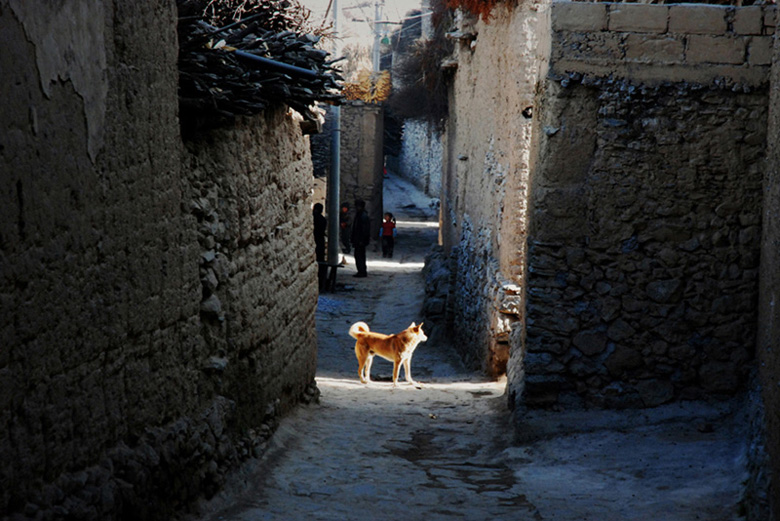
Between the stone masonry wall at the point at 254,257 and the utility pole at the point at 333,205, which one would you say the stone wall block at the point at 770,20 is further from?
the utility pole at the point at 333,205

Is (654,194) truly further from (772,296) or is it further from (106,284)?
(106,284)

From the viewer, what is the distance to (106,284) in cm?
333

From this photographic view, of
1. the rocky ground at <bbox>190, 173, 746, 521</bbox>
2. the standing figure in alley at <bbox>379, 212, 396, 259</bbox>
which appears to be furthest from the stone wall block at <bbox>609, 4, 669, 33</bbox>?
the standing figure in alley at <bbox>379, 212, 396, 259</bbox>

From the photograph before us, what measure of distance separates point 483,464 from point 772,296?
214cm

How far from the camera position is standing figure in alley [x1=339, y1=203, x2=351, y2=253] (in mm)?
21875

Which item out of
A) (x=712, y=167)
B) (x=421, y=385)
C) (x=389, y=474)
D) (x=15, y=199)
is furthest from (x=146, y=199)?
(x=421, y=385)

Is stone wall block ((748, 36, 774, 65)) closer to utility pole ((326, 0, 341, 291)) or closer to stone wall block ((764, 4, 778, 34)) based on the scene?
stone wall block ((764, 4, 778, 34))

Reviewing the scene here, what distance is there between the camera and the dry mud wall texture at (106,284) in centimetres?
264

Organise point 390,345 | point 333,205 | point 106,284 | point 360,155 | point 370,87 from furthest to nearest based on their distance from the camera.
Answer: point 370,87 < point 360,155 < point 333,205 < point 390,345 < point 106,284

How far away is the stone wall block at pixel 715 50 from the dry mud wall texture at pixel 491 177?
1026mm

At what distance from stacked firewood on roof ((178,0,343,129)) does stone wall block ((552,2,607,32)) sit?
1.60 metres

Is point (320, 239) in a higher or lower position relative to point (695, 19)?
lower

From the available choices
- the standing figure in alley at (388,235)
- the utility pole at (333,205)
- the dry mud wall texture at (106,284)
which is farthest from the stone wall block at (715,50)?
the standing figure in alley at (388,235)

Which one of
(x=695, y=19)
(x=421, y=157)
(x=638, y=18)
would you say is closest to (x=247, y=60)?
(x=638, y=18)
